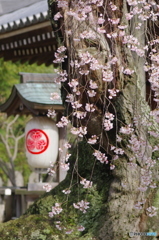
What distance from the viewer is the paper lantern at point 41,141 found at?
332 inches

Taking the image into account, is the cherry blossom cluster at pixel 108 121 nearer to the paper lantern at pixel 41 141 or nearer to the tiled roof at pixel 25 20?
the tiled roof at pixel 25 20

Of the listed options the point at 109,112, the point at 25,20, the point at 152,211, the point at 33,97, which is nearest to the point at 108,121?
the point at 109,112

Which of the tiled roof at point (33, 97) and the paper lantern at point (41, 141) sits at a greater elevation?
the tiled roof at point (33, 97)

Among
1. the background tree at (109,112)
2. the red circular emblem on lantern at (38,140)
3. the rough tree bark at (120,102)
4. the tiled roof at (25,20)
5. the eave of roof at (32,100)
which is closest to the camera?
the background tree at (109,112)

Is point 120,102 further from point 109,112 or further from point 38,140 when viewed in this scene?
point 38,140

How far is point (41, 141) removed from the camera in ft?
27.6

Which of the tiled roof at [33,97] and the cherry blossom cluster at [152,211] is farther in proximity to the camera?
the tiled roof at [33,97]

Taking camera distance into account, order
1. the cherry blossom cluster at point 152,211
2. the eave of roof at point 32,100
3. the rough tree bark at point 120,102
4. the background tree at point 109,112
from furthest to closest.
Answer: the eave of roof at point 32,100 → the cherry blossom cluster at point 152,211 → the rough tree bark at point 120,102 → the background tree at point 109,112

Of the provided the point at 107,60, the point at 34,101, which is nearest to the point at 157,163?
the point at 107,60

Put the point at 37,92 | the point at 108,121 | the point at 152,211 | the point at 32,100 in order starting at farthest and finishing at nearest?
the point at 37,92 → the point at 32,100 → the point at 152,211 → the point at 108,121

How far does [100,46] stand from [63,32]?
0.35 m

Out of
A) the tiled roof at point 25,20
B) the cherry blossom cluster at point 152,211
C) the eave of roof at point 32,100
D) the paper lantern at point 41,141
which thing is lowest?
the cherry blossom cluster at point 152,211

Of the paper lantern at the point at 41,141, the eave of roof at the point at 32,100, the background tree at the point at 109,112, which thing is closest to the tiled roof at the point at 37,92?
the eave of roof at the point at 32,100

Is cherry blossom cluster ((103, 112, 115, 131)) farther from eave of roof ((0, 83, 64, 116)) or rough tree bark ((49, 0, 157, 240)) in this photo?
eave of roof ((0, 83, 64, 116))
